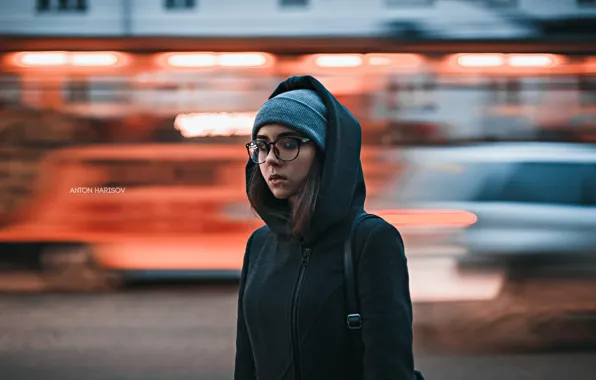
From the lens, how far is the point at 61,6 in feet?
17.5

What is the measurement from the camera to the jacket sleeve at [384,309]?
1562mm

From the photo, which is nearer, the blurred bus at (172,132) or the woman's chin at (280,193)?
the woman's chin at (280,193)

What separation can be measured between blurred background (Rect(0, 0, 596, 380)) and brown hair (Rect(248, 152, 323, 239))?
3.65 metres

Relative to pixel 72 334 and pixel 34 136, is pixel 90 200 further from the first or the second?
pixel 72 334

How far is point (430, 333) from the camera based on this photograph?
571 centimetres

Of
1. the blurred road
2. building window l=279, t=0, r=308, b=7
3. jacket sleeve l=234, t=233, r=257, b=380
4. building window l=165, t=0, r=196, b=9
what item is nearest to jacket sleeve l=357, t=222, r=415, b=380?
jacket sleeve l=234, t=233, r=257, b=380

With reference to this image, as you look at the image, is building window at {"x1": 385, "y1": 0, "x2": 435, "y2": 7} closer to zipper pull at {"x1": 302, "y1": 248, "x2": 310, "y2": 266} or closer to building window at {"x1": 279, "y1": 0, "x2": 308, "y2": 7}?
building window at {"x1": 279, "y1": 0, "x2": 308, "y2": 7}

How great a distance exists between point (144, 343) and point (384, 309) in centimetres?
438

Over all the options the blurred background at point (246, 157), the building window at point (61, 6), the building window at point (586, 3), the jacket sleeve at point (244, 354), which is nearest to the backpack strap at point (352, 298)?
the jacket sleeve at point (244, 354)

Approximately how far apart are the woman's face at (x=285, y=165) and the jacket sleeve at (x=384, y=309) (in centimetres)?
24

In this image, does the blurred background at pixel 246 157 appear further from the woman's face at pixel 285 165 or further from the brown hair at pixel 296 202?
the woman's face at pixel 285 165

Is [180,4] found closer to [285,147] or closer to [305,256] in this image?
[285,147]

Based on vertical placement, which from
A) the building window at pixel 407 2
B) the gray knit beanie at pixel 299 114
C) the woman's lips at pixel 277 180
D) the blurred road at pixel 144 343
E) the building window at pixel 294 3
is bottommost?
the blurred road at pixel 144 343

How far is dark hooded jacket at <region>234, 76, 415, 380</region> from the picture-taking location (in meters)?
1.58
